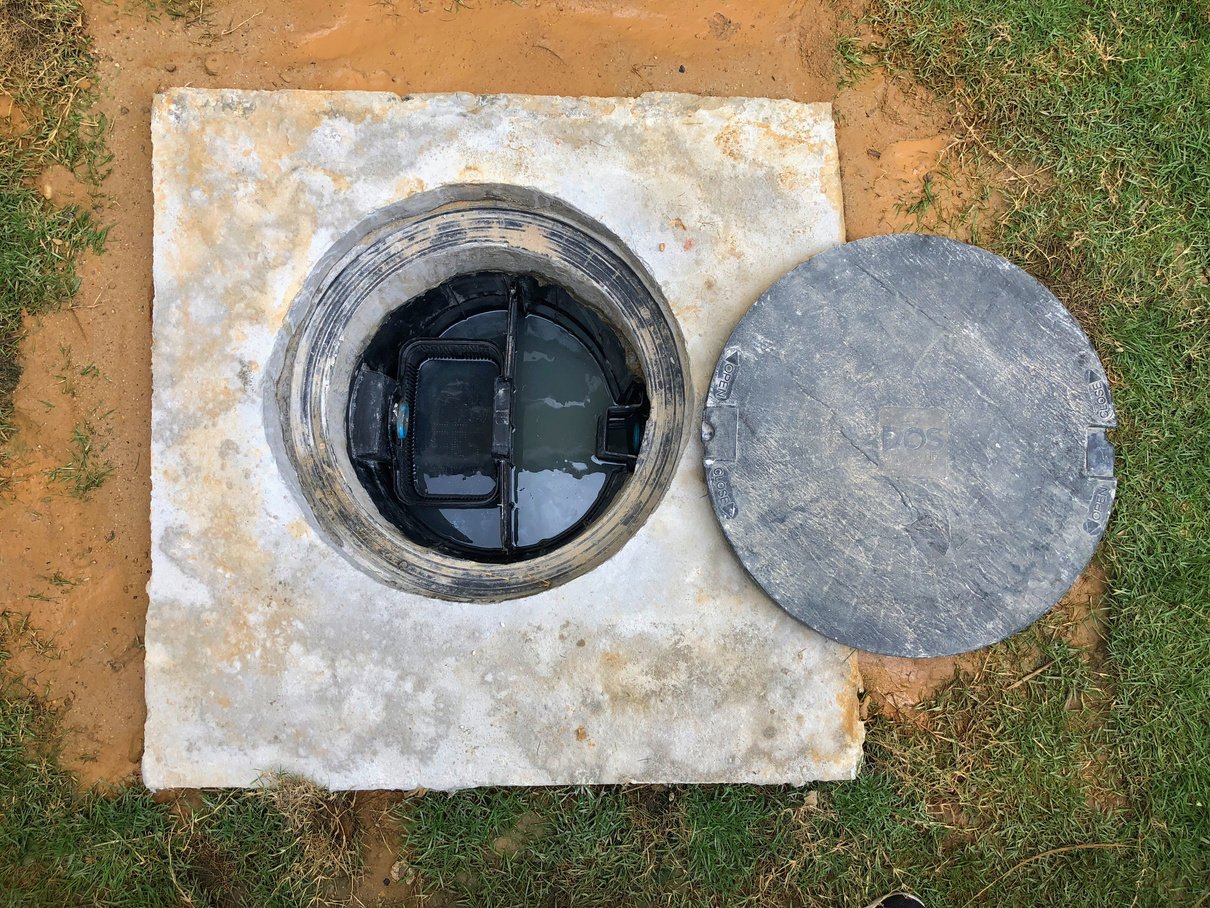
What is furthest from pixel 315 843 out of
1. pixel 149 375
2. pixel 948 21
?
pixel 948 21

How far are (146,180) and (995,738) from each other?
493 centimetres

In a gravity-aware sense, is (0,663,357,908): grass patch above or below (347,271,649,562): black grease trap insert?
below

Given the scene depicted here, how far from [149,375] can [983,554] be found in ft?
12.8

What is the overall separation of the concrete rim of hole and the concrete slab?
157mm

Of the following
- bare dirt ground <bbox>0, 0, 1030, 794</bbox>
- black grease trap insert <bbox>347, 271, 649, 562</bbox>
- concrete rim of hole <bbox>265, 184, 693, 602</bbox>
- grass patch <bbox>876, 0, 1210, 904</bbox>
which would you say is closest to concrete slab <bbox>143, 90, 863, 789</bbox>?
concrete rim of hole <bbox>265, 184, 693, 602</bbox>

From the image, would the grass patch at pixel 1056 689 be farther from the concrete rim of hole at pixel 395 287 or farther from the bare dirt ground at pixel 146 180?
the concrete rim of hole at pixel 395 287

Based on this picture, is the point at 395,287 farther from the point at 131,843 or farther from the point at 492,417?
the point at 131,843

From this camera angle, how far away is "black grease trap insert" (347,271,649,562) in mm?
4070

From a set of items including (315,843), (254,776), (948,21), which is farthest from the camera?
(948,21)

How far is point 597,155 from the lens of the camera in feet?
11.0

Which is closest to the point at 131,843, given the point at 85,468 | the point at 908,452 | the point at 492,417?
the point at 85,468

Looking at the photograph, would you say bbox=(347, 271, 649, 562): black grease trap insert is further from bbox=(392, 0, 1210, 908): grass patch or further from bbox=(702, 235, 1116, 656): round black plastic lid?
bbox=(392, 0, 1210, 908): grass patch

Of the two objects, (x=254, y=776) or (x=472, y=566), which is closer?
(x=254, y=776)

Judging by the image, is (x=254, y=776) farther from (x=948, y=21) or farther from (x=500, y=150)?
(x=948, y=21)
